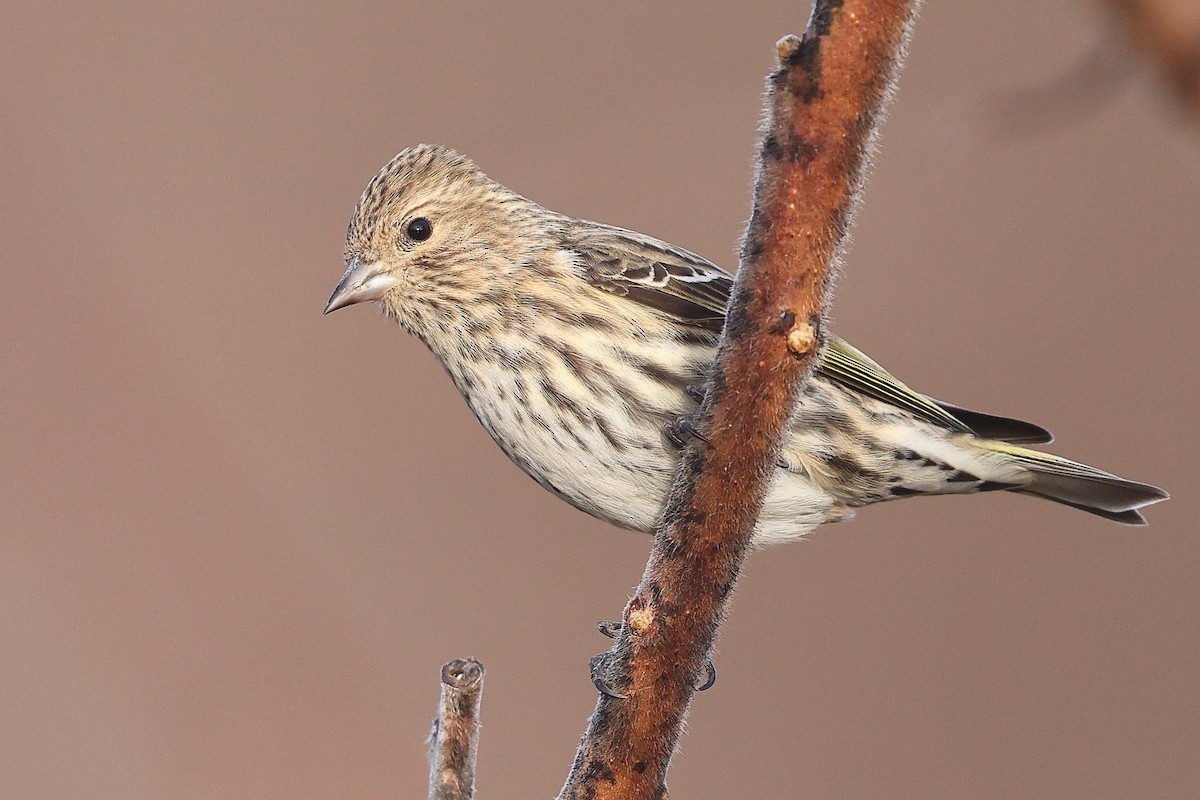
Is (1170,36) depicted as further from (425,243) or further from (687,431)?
(425,243)

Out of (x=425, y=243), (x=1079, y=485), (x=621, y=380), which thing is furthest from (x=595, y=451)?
(x=1079, y=485)

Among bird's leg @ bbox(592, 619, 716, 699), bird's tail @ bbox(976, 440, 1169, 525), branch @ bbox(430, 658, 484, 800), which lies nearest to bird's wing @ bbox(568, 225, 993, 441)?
bird's tail @ bbox(976, 440, 1169, 525)

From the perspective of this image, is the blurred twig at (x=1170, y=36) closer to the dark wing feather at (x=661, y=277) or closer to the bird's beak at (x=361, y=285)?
the dark wing feather at (x=661, y=277)

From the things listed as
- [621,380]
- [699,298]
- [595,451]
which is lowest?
[595,451]

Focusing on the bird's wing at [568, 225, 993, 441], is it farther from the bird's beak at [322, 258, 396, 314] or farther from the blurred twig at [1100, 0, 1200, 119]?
the blurred twig at [1100, 0, 1200, 119]

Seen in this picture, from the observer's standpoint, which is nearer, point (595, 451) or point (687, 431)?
point (687, 431)

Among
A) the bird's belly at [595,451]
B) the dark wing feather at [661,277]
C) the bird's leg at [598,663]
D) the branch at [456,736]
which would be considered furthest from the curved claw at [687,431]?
the dark wing feather at [661,277]

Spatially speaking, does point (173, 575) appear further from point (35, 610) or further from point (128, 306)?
point (128, 306)
